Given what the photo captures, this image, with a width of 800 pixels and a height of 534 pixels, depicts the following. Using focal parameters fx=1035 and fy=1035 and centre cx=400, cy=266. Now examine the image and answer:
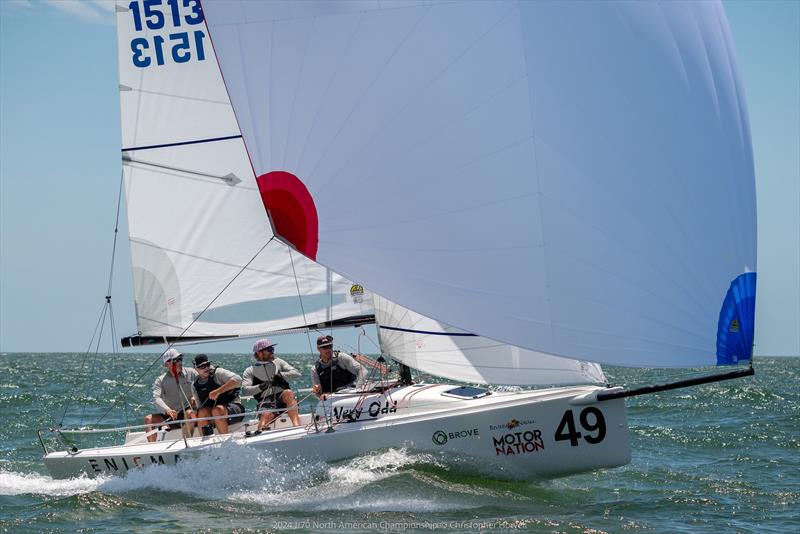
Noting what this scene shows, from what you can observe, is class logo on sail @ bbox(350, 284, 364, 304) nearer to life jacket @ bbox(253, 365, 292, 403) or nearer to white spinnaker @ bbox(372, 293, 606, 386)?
white spinnaker @ bbox(372, 293, 606, 386)

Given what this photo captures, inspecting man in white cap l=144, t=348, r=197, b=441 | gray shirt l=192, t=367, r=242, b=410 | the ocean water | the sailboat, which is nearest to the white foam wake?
the ocean water

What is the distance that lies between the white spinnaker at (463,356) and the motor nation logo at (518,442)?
559 mm

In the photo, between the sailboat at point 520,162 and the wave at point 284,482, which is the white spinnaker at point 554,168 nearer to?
the sailboat at point 520,162

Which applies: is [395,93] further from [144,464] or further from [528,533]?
[144,464]

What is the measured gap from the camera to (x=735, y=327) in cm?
733

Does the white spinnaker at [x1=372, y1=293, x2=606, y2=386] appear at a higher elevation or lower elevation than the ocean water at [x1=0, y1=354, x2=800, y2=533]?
higher

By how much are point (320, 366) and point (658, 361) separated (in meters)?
4.12

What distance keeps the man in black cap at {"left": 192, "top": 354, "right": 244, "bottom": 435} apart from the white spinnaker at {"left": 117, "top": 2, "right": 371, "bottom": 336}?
611 mm

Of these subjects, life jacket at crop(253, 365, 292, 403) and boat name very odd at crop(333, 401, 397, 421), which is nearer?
boat name very odd at crop(333, 401, 397, 421)

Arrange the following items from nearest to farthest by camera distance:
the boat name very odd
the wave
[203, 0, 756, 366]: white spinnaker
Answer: [203, 0, 756, 366]: white spinnaker
the wave
the boat name very odd

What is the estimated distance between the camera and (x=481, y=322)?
7.18 meters

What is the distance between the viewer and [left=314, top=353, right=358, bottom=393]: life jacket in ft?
33.9

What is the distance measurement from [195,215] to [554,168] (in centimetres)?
478

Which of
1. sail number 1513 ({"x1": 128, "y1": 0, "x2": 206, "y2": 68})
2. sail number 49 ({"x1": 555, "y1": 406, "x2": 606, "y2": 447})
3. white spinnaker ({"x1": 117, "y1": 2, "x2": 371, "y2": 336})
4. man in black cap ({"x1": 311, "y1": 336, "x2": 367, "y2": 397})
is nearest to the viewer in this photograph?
sail number 49 ({"x1": 555, "y1": 406, "x2": 606, "y2": 447})
